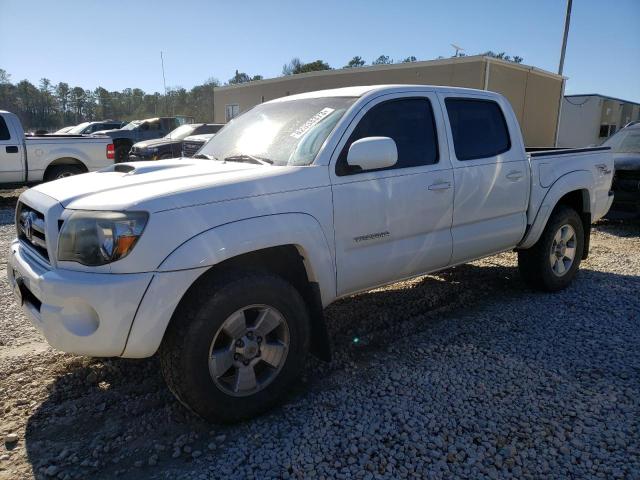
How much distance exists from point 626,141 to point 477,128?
22.5 feet

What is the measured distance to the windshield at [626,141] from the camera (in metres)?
9.00

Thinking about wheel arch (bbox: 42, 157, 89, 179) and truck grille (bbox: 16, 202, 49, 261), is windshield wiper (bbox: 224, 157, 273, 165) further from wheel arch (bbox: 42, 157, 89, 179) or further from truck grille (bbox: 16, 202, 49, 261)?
wheel arch (bbox: 42, 157, 89, 179)

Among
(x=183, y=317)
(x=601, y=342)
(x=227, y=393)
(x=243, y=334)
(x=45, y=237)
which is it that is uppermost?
(x=45, y=237)

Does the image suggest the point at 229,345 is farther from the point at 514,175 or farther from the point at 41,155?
the point at 41,155

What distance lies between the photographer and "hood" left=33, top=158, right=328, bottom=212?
2.49 metres

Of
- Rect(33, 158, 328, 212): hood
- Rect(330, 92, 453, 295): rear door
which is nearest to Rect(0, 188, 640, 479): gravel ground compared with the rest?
Rect(330, 92, 453, 295): rear door

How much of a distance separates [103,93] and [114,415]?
3020 inches

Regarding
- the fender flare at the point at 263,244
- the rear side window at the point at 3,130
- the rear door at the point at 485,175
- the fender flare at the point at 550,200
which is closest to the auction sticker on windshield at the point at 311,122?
the fender flare at the point at 263,244

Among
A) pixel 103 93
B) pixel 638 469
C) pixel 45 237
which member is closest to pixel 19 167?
pixel 45 237

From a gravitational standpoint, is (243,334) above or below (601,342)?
above

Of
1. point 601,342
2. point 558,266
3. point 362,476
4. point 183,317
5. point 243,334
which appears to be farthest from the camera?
point 558,266

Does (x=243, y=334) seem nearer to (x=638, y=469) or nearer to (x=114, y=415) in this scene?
(x=114, y=415)

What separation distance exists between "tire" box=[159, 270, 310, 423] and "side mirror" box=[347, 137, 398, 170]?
0.90 m

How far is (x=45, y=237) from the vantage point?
2.59 m
